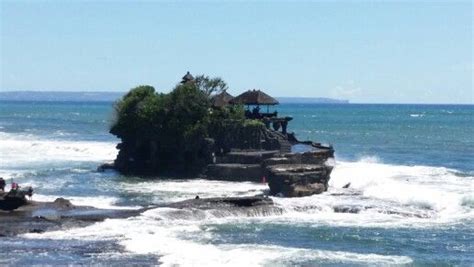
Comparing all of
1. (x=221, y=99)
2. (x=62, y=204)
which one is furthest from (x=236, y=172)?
(x=62, y=204)

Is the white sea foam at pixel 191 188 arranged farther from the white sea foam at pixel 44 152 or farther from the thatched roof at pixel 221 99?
the white sea foam at pixel 44 152

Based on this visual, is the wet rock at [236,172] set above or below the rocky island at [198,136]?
below

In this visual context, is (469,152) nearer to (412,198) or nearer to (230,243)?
(412,198)

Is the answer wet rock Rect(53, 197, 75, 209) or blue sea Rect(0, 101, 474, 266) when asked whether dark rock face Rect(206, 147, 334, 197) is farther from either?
wet rock Rect(53, 197, 75, 209)

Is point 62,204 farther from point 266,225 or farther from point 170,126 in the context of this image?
point 170,126

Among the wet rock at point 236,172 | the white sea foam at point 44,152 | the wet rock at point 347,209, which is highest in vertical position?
the wet rock at point 236,172

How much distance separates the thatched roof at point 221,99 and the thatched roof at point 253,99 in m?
0.70

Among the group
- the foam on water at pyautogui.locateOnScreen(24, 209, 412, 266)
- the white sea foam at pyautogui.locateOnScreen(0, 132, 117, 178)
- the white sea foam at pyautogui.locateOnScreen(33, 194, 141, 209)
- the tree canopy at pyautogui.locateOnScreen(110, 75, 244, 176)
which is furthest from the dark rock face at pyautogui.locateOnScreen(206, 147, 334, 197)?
the white sea foam at pyautogui.locateOnScreen(0, 132, 117, 178)

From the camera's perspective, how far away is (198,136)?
2552 inches

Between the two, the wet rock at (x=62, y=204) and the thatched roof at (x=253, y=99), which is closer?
the wet rock at (x=62, y=204)

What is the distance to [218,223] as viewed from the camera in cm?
4406

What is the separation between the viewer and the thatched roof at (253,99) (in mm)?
68938

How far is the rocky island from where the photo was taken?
207 ft

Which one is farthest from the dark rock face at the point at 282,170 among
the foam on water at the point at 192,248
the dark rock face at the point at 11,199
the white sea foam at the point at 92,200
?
the dark rock face at the point at 11,199
